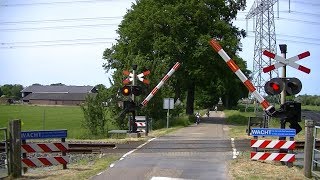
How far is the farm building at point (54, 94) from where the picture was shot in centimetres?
15062

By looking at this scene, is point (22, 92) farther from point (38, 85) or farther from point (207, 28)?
point (207, 28)

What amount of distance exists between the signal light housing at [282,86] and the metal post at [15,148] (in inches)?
263

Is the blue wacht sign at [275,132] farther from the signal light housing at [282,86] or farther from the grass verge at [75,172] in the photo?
the grass verge at [75,172]

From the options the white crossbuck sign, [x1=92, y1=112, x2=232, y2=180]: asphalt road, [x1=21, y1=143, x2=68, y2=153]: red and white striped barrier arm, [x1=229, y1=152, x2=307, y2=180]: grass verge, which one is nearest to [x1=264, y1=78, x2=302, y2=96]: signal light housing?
the white crossbuck sign

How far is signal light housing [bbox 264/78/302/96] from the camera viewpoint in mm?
12852

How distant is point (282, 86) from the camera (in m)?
12.9

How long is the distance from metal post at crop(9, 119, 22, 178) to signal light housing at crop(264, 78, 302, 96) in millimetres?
6677

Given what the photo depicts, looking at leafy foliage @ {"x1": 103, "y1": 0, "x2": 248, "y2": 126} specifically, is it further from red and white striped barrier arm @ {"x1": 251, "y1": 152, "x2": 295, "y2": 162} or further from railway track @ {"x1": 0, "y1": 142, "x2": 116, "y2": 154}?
red and white striped barrier arm @ {"x1": 251, "y1": 152, "x2": 295, "y2": 162}

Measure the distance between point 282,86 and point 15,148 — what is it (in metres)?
7.26

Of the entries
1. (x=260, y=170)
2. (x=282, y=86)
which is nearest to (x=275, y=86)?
(x=282, y=86)

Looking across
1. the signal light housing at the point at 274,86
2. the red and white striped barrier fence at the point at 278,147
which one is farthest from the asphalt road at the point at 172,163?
the signal light housing at the point at 274,86

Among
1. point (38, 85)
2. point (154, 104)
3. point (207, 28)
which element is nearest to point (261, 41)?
point (207, 28)

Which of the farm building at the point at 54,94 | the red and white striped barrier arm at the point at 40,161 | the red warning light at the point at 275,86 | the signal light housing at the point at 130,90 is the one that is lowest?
the red and white striped barrier arm at the point at 40,161

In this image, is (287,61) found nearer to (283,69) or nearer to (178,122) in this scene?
(283,69)
